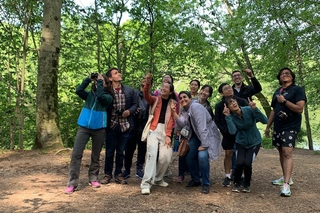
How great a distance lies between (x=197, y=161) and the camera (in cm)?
512

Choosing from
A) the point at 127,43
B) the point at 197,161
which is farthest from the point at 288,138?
the point at 127,43

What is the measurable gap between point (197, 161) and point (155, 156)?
0.83 meters

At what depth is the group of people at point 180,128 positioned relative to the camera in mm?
4738

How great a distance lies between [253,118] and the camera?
4.88 metres

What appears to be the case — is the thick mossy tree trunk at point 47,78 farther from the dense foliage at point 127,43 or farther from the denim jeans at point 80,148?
the denim jeans at point 80,148

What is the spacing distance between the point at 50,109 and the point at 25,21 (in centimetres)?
489

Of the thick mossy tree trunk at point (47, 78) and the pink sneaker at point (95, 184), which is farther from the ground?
the thick mossy tree trunk at point (47, 78)

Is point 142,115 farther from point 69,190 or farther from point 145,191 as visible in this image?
point 69,190

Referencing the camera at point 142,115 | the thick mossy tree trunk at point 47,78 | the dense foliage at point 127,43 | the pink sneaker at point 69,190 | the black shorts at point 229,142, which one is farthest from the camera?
the dense foliage at point 127,43

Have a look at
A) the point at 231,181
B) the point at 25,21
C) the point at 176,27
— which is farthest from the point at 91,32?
the point at 231,181

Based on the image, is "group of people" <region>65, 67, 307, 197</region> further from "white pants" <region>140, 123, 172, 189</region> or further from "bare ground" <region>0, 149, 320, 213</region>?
"bare ground" <region>0, 149, 320, 213</region>

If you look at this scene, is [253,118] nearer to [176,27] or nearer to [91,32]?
[176,27]

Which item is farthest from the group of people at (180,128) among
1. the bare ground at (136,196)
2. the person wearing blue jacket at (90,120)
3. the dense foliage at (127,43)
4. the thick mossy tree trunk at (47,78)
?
the dense foliage at (127,43)

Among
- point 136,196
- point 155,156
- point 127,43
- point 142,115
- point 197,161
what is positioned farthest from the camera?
point 127,43
